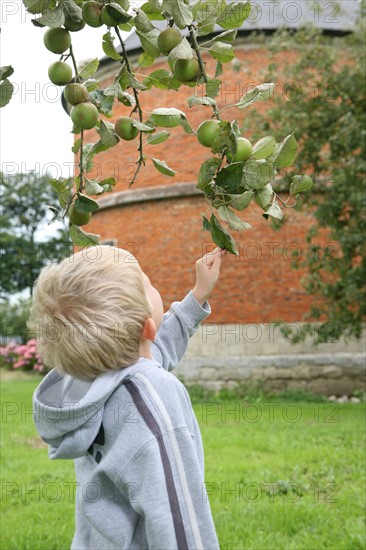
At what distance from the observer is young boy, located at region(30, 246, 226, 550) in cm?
143

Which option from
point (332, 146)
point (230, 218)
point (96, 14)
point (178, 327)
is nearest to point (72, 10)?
point (96, 14)

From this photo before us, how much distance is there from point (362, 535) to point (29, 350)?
52.0 ft

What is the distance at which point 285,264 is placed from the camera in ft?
34.9

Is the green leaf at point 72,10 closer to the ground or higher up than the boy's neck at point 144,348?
higher up

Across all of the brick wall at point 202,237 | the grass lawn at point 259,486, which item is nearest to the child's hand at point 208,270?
the grass lawn at point 259,486

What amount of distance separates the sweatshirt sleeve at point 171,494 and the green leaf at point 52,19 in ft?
2.91

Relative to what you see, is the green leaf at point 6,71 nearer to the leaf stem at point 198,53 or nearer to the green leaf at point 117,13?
the green leaf at point 117,13

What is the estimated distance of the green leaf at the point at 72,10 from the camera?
1.14 meters

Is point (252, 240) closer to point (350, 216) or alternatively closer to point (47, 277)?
point (350, 216)

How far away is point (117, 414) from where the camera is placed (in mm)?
1523

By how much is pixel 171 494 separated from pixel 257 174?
0.73m

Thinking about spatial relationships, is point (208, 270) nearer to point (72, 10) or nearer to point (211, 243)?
point (72, 10)

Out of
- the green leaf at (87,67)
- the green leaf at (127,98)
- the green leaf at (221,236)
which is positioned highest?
the green leaf at (87,67)

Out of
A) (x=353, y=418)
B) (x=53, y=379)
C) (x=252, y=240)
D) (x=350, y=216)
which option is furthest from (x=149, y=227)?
(x=53, y=379)
